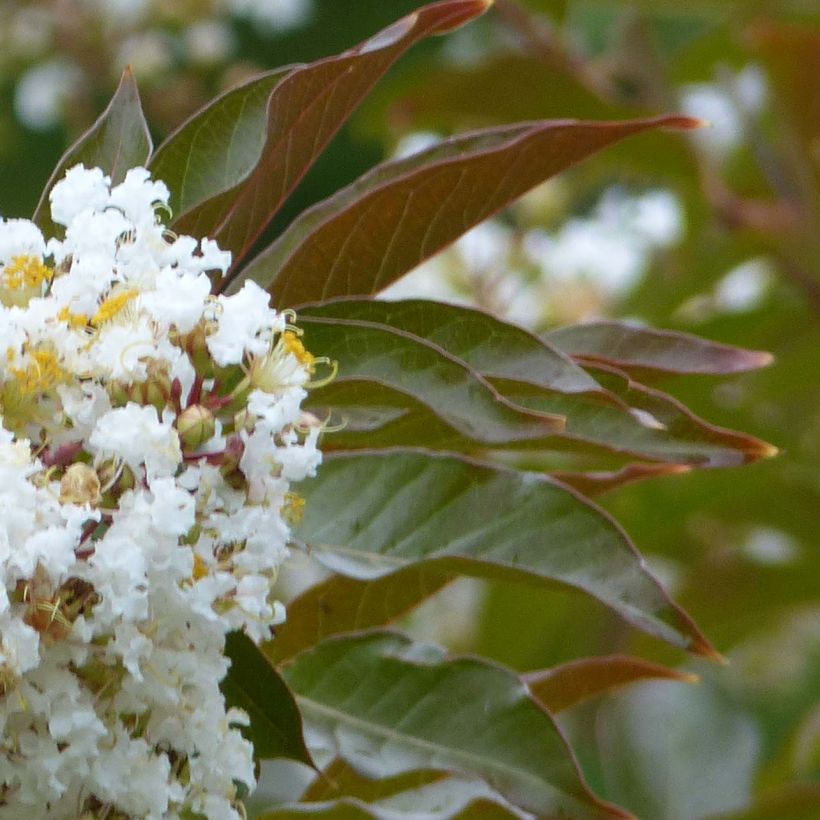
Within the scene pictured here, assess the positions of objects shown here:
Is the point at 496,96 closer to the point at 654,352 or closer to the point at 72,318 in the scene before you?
the point at 654,352

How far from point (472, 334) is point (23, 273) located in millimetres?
187

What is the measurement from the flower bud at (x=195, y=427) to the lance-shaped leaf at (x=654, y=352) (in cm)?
23

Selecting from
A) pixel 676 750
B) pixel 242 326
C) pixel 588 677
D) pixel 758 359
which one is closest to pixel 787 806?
pixel 676 750

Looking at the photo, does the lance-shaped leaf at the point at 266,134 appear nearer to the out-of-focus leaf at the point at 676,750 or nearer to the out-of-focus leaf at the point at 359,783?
the out-of-focus leaf at the point at 359,783

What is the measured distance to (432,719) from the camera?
642mm

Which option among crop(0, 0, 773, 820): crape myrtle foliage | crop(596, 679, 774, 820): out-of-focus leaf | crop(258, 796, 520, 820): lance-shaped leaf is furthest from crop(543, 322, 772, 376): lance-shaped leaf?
crop(596, 679, 774, 820): out-of-focus leaf

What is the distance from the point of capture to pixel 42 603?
0.47 meters

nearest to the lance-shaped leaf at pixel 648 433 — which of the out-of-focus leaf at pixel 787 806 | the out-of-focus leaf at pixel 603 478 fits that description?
the out-of-focus leaf at pixel 603 478

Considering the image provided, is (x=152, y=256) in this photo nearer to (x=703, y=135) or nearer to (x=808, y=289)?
(x=808, y=289)

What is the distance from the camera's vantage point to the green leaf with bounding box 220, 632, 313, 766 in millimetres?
562

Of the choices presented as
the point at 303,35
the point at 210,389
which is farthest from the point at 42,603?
the point at 303,35

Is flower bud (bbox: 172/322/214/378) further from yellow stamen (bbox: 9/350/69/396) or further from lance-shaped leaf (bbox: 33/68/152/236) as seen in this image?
lance-shaped leaf (bbox: 33/68/152/236)

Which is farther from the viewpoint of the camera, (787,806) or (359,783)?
(787,806)

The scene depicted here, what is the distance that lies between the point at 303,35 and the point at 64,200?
10.1 ft
